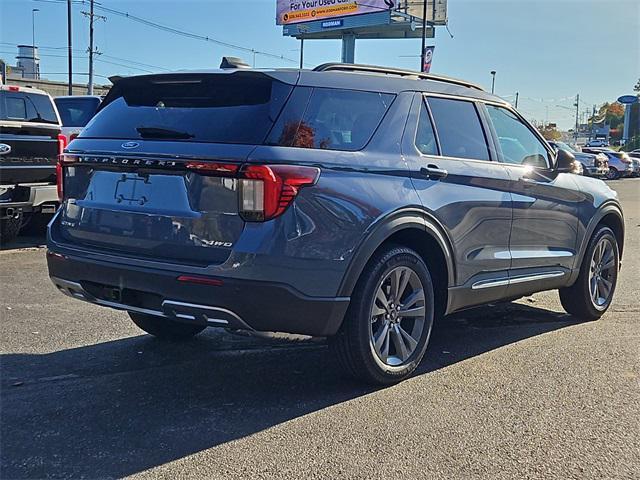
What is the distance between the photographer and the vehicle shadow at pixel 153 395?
11.2 ft

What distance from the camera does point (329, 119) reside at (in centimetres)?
411

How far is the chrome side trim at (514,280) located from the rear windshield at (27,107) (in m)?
6.56

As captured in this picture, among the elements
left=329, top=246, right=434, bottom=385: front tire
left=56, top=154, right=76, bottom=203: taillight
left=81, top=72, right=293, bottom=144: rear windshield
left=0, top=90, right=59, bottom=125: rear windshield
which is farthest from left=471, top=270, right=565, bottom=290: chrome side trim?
left=0, top=90, right=59, bottom=125: rear windshield

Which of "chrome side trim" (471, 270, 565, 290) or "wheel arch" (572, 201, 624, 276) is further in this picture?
"wheel arch" (572, 201, 624, 276)

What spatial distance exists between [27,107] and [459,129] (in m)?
6.49

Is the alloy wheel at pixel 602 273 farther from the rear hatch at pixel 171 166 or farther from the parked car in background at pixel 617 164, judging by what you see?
the parked car in background at pixel 617 164

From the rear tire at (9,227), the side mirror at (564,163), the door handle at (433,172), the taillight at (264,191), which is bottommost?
the rear tire at (9,227)

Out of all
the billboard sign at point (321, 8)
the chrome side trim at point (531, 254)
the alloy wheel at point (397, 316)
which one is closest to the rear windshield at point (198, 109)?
the alloy wheel at point (397, 316)

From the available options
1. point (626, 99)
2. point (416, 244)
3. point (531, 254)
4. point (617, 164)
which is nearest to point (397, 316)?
point (416, 244)

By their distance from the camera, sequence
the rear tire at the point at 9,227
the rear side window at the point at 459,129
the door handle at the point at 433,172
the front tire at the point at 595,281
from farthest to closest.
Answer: the rear tire at the point at 9,227 → the front tire at the point at 595,281 → the rear side window at the point at 459,129 → the door handle at the point at 433,172

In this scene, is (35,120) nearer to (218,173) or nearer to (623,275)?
(218,173)

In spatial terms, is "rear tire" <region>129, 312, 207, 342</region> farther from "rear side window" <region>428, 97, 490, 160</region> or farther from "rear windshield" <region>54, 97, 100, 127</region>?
"rear windshield" <region>54, 97, 100, 127</region>

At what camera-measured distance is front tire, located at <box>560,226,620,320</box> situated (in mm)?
6227

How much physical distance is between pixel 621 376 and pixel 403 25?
157 feet
